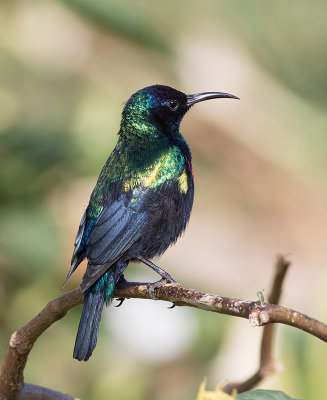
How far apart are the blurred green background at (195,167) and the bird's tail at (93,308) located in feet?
1.97

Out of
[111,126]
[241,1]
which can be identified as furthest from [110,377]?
[241,1]

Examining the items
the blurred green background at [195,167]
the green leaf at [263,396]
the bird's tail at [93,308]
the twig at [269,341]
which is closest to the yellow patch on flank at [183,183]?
the bird's tail at [93,308]

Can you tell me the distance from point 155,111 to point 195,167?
13.7 feet

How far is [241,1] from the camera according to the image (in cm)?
779

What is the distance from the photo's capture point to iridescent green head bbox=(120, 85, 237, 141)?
3.12 m

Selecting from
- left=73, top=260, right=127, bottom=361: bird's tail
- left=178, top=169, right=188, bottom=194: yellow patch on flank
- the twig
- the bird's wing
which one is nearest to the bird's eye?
left=178, top=169, right=188, bottom=194: yellow patch on flank

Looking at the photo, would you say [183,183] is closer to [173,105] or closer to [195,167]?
[173,105]

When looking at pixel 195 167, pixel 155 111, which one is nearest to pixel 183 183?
pixel 155 111

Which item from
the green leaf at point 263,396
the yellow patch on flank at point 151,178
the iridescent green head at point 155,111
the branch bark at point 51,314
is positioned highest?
the iridescent green head at point 155,111

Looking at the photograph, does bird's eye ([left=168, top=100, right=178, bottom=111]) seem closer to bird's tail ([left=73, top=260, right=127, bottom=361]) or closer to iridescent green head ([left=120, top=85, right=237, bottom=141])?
iridescent green head ([left=120, top=85, right=237, bottom=141])

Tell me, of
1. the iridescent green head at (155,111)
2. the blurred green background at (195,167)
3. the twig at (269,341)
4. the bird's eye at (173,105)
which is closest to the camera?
the twig at (269,341)

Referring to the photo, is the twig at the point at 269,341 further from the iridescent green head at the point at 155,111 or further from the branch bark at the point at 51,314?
the iridescent green head at the point at 155,111

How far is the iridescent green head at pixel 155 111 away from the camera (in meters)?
3.12

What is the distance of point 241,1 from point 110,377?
4723mm
